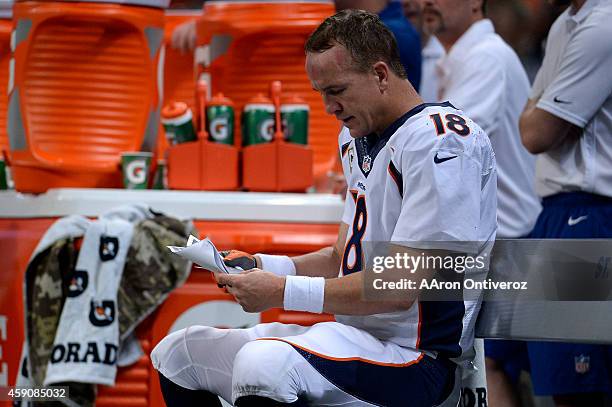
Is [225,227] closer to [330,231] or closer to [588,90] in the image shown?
[330,231]

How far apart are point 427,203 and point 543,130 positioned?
2.68ft

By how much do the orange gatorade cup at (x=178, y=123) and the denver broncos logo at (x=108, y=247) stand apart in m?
0.56

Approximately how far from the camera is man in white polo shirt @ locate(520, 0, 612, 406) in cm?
254

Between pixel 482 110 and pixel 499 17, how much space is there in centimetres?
167

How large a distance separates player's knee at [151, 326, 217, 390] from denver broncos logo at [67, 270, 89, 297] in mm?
930

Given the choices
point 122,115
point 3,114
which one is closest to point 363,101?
point 122,115

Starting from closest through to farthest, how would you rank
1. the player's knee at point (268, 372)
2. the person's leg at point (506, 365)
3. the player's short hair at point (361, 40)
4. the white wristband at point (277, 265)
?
the player's knee at point (268, 372) < the player's short hair at point (361, 40) < the white wristband at point (277, 265) < the person's leg at point (506, 365)

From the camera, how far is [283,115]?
350 cm

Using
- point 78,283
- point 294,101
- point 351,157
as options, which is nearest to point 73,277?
point 78,283

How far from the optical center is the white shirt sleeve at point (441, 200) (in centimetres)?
190

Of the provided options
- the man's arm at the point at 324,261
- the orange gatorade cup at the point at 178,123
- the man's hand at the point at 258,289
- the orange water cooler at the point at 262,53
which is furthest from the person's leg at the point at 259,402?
the orange water cooler at the point at 262,53

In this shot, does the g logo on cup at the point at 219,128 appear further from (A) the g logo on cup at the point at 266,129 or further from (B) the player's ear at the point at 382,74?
(B) the player's ear at the point at 382,74

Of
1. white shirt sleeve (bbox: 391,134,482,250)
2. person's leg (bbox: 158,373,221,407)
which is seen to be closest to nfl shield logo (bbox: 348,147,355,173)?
white shirt sleeve (bbox: 391,134,482,250)

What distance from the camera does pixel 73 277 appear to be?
9.96ft
